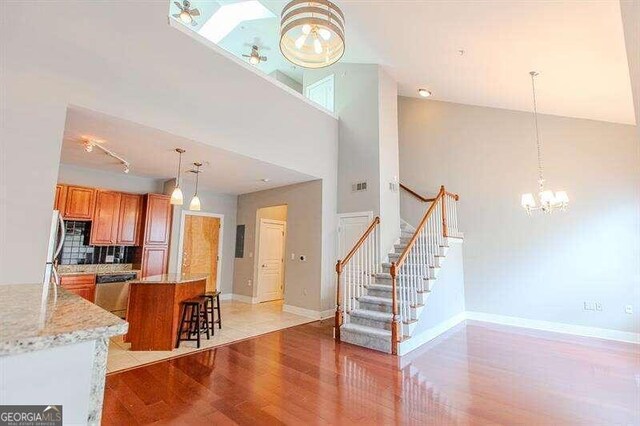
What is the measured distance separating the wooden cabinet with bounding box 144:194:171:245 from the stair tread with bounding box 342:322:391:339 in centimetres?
408

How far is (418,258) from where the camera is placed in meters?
5.06

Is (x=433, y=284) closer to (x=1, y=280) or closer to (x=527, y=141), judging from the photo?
(x=527, y=141)

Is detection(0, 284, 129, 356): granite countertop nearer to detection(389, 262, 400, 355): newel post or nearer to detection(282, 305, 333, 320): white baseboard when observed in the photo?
detection(389, 262, 400, 355): newel post

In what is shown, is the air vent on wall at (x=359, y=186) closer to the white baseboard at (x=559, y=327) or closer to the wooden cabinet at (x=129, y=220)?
the white baseboard at (x=559, y=327)

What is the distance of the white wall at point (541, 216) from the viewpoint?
4.83m

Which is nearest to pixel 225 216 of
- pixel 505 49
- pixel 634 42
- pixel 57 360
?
pixel 505 49

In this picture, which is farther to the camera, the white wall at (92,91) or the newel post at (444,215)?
the newel post at (444,215)

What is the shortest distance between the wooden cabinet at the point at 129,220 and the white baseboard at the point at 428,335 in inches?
204

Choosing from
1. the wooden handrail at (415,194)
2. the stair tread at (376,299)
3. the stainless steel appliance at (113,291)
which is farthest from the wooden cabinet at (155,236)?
the wooden handrail at (415,194)

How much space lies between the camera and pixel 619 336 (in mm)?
4730

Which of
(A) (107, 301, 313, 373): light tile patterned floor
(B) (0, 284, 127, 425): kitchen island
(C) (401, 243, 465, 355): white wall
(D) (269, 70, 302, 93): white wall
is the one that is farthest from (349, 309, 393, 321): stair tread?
(D) (269, 70, 302, 93): white wall

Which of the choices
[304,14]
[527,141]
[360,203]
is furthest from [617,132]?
[304,14]

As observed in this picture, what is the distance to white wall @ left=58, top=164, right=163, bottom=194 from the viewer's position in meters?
5.46

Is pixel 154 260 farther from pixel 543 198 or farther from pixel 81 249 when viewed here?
pixel 543 198
